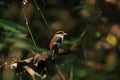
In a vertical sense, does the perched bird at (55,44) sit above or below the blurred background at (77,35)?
below

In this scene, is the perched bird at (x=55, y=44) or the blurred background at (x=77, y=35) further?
the blurred background at (x=77, y=35)

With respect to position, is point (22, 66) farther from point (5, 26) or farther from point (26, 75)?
point (5, 26)

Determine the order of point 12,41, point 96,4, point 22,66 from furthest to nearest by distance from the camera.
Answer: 1. point 96,4
2. point 12,41
3. point 22,66

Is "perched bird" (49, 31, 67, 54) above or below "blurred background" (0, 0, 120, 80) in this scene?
below

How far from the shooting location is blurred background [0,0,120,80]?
178 centimetres

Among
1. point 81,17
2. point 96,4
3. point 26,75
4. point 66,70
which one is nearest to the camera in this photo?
point 26,75

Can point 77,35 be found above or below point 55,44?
above

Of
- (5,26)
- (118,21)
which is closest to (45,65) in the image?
(5,26)

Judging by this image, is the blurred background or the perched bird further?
the blurred background

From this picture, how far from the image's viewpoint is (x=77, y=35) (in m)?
3.25

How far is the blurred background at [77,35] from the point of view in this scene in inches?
70.0

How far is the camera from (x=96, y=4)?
2482 mm

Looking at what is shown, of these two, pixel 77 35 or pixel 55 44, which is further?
pixel 77 35

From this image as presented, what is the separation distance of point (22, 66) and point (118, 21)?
2.38 metres
